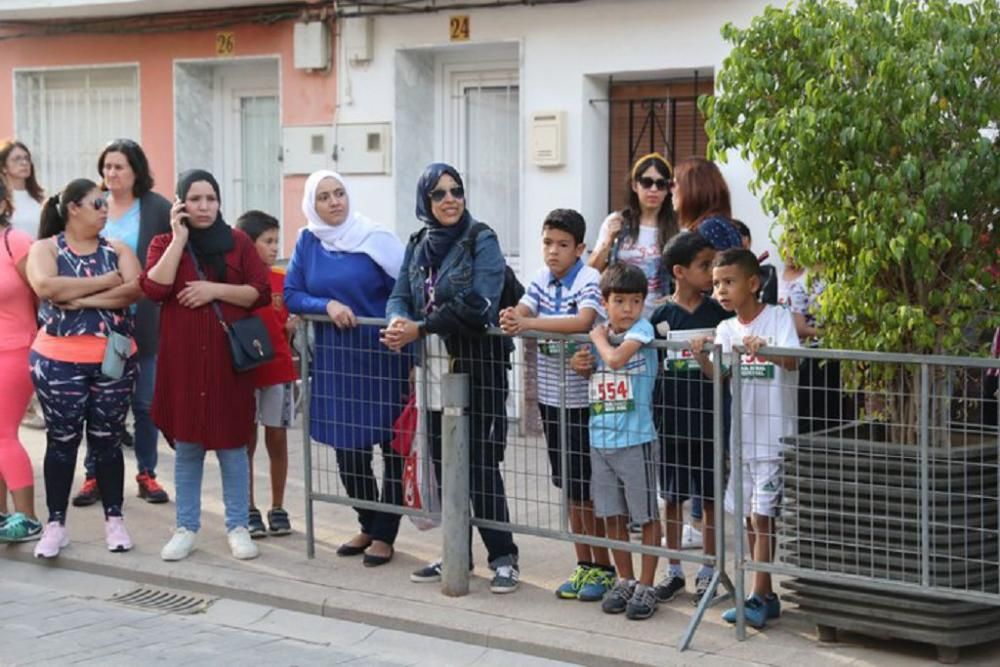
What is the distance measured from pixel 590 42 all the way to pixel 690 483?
4.90m

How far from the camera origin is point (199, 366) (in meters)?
8.07

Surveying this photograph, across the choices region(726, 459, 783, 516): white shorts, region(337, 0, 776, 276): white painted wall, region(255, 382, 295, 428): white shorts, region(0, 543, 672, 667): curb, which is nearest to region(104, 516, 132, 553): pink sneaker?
region(0, 543, 672, 667): curb

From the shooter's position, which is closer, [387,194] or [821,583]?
[821,583]

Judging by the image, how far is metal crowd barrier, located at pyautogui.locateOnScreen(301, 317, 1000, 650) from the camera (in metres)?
6.23

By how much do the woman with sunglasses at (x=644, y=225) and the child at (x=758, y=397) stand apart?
148 centimetres

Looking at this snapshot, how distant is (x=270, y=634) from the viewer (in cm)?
735

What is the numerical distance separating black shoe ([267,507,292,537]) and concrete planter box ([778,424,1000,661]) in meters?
3.12

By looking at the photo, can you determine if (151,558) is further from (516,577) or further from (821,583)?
(821,583)

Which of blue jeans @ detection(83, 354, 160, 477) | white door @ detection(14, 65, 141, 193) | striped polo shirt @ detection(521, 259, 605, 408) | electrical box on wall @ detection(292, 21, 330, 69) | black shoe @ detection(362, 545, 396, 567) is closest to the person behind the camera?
striped polo shirt @ detection(521, 259, 605, 408)

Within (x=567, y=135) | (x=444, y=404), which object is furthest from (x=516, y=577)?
(x=567, y=135)

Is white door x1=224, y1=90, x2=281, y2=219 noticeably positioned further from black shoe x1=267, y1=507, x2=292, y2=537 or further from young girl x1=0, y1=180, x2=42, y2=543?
black shoe x1=267, y1=507, x2=292, y2=537

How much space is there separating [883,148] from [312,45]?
6.97 meters

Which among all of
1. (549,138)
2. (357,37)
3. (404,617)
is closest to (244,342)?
(404,617)

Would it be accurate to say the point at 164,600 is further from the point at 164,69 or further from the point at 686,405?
the point at 164,69
